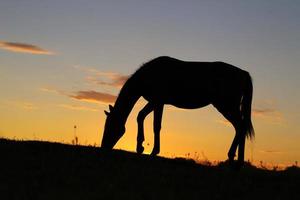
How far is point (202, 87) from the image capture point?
16.9 m

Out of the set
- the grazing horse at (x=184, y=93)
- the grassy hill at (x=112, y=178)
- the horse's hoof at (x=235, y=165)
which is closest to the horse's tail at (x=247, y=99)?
the grazing horse at (x=184, y=93)

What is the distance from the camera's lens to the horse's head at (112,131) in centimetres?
1784

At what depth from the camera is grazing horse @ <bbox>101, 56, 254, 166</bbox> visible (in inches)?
656

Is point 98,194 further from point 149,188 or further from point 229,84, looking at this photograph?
point 229,84

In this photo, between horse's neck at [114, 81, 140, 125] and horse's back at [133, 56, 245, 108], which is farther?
horse's neck at [114, 81, 140, 125]

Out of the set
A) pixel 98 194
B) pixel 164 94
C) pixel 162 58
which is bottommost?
pixel 98 194

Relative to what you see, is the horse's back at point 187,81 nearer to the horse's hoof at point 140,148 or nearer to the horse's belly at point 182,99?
the horse's belly at point 182,99

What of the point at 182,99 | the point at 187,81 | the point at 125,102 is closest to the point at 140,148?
the point at 125,102

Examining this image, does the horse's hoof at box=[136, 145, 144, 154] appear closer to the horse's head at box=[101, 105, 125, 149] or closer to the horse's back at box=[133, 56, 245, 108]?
the horse's head at box=[101, 105, 125, 149]

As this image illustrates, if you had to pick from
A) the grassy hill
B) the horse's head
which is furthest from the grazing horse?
the grassy hill

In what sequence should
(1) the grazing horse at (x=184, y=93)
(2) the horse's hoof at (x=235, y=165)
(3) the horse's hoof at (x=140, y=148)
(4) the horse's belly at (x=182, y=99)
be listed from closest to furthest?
(2) the horse's hoof at (x=235, y=165)
(1) the grazing horse at (x=184, y=93)
(4) the horse's belly at (x=182, y=99)
(3) the horse's hoof at (x=140, y=148)

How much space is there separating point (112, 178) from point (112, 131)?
6.19 meters

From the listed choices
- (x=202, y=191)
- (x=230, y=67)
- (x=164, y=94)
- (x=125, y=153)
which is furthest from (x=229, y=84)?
(x=202, y=191)

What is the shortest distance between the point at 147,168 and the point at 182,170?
93 centimetres
